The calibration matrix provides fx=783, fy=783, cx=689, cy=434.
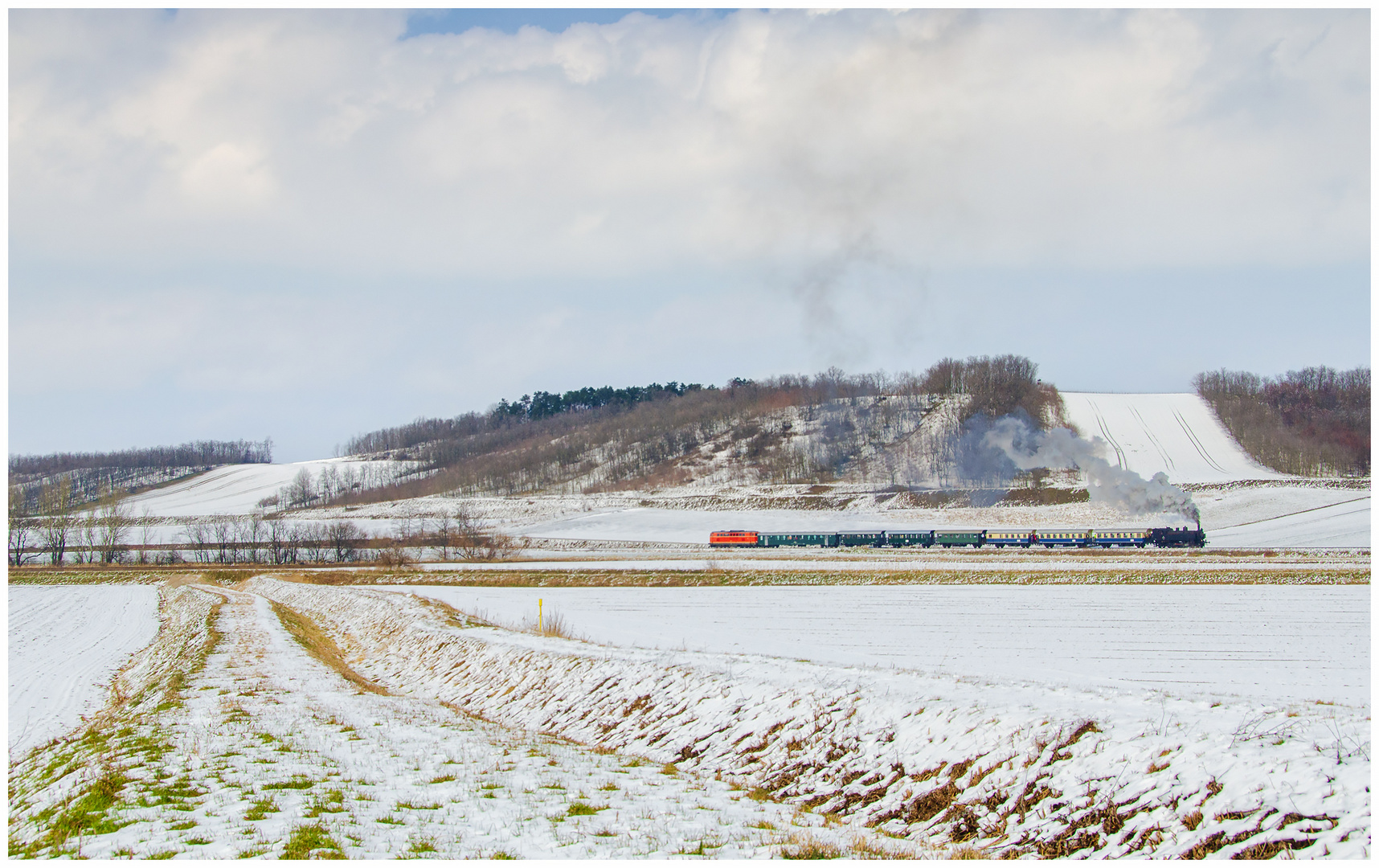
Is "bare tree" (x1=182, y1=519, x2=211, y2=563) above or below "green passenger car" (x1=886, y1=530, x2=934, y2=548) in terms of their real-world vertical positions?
above

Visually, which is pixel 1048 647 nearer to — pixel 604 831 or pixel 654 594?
pixel 604 831

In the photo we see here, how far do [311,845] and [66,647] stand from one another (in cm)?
3171

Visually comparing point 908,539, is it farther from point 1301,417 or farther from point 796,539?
point 1301,417

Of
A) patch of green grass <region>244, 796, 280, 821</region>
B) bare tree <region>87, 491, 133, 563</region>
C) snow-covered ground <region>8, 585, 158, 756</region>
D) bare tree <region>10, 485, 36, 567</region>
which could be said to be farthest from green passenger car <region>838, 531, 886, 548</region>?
bare tree <region>10, 485, 36, 567</region>

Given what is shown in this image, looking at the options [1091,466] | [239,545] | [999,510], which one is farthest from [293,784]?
[999,510]

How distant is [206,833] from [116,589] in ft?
196

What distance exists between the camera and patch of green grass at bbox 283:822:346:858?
8344 millimetres

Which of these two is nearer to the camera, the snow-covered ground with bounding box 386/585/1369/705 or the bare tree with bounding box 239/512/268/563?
the snow-covered ground with bounding box 386/585/1369/705

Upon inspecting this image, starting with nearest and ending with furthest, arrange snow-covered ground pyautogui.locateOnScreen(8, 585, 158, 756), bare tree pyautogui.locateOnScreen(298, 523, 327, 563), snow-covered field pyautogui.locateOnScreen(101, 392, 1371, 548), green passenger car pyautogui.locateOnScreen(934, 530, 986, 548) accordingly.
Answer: snow-covered ground pyautogui.locateOnScreen(8, 585, 158, 756)
green passenger car pyautogui.locateOnScreen(934, 530, 986, 548)
bare tree pyautogui.locateOnScreen(298, 523, 327, 563)
snow-covered field pyautogui.locateOnScreen(101, 392, 1371, 548)

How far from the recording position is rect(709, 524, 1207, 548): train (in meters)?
70.7

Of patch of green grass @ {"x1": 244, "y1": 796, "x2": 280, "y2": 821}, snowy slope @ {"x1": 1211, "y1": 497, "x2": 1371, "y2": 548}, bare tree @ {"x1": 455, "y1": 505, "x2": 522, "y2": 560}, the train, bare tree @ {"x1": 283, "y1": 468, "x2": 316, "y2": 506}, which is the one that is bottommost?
snowy slope @ {"x1": 1211, "y1": 497, "x2": 1371, "y2": 548}

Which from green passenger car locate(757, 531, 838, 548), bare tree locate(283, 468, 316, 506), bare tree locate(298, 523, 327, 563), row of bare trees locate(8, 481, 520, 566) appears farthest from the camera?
bare tree locate(283, 468, 316, 506)

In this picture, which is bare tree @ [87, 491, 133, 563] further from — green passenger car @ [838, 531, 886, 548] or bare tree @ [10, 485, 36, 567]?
green passenger car @ [838, 531, 886, 548]

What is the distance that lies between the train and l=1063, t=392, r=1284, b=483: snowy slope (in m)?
60.2
